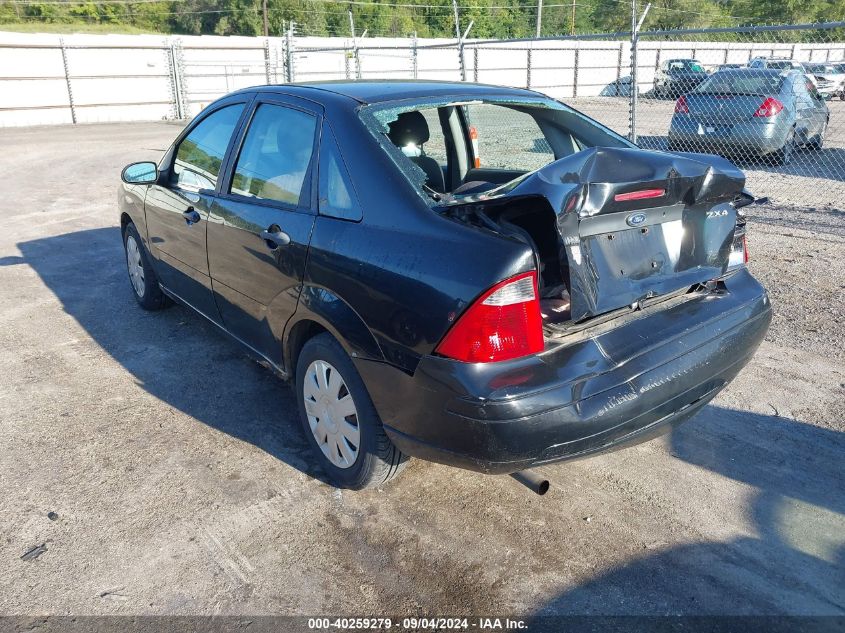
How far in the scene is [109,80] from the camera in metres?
22.2

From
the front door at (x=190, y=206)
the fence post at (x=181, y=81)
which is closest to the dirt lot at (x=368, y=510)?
the front door at (x=190, y=206)

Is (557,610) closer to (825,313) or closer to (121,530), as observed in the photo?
(121,530)

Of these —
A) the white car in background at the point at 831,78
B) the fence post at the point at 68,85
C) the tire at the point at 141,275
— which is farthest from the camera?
the white car in background at the point at 831,78

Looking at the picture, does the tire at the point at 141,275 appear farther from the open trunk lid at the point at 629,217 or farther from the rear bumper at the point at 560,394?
the open trunk lid at the point at 629,217

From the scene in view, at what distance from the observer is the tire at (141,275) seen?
5391mm

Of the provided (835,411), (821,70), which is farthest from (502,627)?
(821,70)

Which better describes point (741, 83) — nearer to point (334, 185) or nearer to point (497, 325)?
point (334, 185)

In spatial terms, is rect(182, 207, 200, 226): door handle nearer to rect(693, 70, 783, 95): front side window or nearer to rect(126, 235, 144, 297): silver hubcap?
rect(126, 235, 144, 297): silver hubcap

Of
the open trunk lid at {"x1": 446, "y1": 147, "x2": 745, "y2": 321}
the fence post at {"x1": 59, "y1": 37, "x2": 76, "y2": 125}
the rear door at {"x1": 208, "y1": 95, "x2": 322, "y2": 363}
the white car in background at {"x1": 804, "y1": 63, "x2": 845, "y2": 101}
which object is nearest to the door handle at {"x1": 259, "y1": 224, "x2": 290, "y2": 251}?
the rear door at {"x1": 208, "y1": 95, "x2": 322, "y2": 363}

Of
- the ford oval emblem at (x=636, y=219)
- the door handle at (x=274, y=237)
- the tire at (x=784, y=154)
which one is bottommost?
the tire at (x=784, y=154)

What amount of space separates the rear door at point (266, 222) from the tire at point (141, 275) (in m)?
1.55

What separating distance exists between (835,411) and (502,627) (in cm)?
247

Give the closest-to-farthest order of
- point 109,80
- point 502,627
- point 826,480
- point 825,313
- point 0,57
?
point 502,627
point 826,480
point 825,313
point 0,57
point 109,80

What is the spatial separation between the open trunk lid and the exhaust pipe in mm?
895
